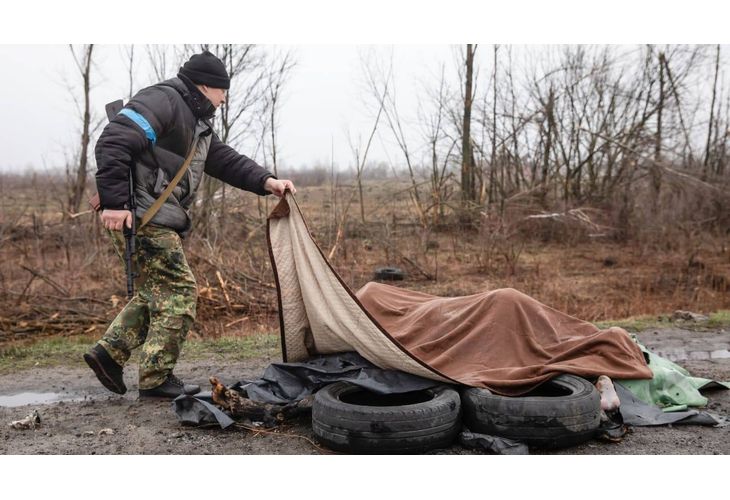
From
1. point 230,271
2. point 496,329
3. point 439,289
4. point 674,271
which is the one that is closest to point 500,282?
point 439,289

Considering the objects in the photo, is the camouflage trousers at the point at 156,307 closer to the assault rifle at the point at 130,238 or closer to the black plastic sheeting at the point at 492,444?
the assault rifle at the point at 130,238

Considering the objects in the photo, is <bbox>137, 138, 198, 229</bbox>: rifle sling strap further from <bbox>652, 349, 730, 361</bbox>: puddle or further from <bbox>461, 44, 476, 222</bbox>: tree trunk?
<bbox>461, 44, 476, 222</bbox>: tree trunk

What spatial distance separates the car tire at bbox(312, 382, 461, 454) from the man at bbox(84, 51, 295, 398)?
1425mm

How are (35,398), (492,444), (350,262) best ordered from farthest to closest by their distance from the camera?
1. (350,262)
2. (35,398)
3. (492,444)

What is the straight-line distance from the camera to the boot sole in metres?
4.68

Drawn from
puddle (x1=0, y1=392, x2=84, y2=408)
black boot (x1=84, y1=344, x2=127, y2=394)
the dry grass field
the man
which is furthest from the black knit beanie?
the dry grass field

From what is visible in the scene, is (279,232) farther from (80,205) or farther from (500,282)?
(80,205)

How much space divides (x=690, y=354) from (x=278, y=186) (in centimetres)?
433

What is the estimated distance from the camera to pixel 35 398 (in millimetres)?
5137

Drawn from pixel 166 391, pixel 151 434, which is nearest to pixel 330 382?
pixel 151 434

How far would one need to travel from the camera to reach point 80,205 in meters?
13.7

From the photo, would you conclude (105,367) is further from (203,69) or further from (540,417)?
(540,417)

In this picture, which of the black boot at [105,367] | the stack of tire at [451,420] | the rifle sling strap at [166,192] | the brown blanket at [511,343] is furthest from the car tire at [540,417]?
the black boot at [105,367]

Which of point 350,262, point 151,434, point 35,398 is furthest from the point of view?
point 350,262
